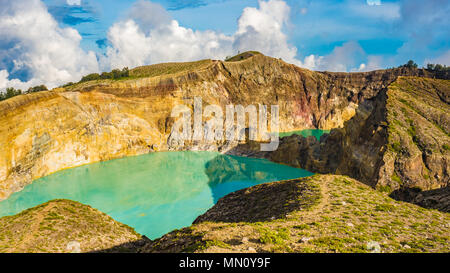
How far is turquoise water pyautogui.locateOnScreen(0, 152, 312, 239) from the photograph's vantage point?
982 inches

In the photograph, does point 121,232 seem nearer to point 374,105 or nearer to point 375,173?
point 375,173

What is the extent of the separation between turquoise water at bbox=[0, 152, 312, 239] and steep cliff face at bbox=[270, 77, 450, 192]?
9.88 m

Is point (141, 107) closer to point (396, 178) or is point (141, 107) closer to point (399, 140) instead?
point (399, 140)

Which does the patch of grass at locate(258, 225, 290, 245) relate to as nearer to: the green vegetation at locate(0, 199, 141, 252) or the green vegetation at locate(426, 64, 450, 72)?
the green vegetation at locate(0, 199, 141, 252)

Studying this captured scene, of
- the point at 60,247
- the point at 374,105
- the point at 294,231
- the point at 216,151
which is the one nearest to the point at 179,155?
the point at 216,151

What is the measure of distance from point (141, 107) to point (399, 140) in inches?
1883

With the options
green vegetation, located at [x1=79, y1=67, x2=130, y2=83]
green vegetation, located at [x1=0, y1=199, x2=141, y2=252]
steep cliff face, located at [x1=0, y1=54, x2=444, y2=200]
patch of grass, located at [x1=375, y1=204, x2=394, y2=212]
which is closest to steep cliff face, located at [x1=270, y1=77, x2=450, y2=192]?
steep cliff face, located at [x1=0, y1=54, x2=444, y2=200]

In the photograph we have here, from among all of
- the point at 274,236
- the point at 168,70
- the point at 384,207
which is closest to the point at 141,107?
the point at 168,70

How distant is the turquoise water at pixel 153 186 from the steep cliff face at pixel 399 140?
9881 millimetres

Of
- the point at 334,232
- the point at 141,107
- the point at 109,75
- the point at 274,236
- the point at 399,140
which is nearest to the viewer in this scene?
the point at 274,236

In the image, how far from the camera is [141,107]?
2165 inches

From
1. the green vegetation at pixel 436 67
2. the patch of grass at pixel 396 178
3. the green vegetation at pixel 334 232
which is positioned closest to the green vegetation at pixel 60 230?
the green vegetation at pixel 334 232

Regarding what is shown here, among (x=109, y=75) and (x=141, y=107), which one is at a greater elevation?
(x=109, y=75)

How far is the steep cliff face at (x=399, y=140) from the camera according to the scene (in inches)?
918
